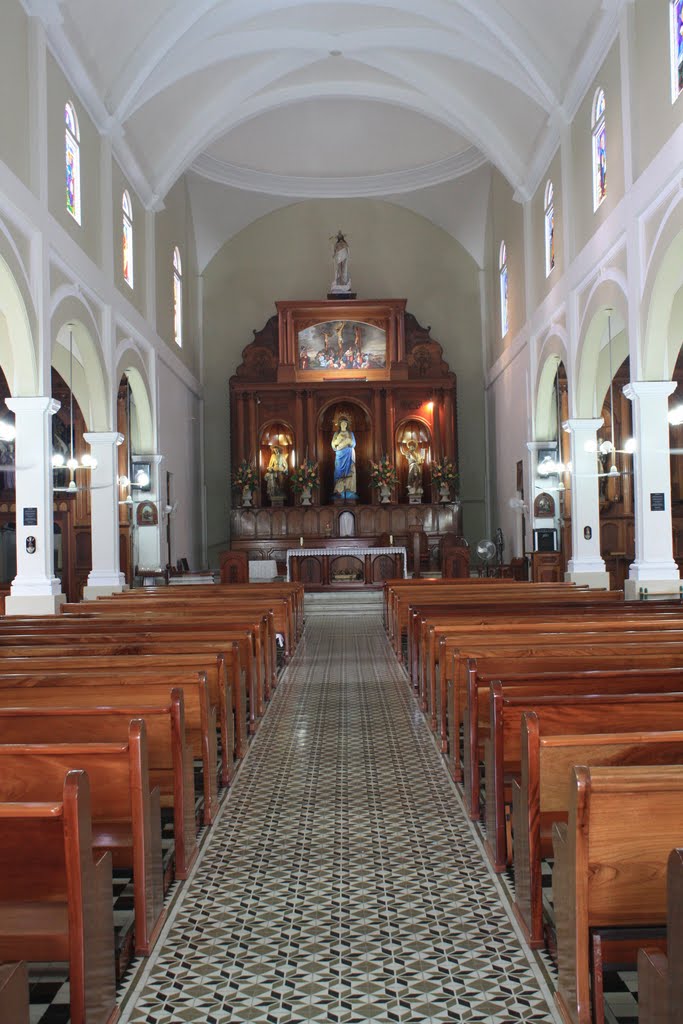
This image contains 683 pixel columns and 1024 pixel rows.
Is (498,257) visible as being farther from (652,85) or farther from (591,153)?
(652,85)

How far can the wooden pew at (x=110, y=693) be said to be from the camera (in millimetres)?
4953

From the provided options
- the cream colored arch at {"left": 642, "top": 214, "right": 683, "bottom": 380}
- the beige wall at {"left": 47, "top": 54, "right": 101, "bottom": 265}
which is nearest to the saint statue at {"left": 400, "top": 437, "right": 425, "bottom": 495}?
the beige wall at {"left": 47, "top": 54, "right": 101, "bottom": 265}

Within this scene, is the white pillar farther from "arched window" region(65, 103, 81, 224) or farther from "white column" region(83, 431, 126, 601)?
"arched window" region(65, 103, 81, 224)

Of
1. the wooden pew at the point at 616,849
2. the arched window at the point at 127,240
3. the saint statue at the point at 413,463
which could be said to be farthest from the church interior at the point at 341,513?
the saint statue at the point at 413,463

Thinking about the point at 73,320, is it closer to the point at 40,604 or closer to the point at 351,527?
the point at 40,604

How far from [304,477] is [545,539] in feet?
25.4

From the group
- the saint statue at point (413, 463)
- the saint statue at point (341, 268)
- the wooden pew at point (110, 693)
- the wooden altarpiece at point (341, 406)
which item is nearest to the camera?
the wooden pew at point (110, 693)

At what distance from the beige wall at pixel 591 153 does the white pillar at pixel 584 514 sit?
3091 mm

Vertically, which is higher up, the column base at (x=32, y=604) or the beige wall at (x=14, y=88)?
the beige wall at (x=14, y=88)

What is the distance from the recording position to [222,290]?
26.9 metres

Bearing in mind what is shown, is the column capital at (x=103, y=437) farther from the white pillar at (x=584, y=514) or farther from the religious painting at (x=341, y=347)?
the religious painting at (x=341, y=347)

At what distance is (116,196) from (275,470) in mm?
9463

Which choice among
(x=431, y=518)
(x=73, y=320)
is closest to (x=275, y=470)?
(x=431, y=518)

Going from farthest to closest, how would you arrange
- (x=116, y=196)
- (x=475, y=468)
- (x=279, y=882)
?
(x=475, y=468) → (x=116, y=196) → (x=279, y=882)
